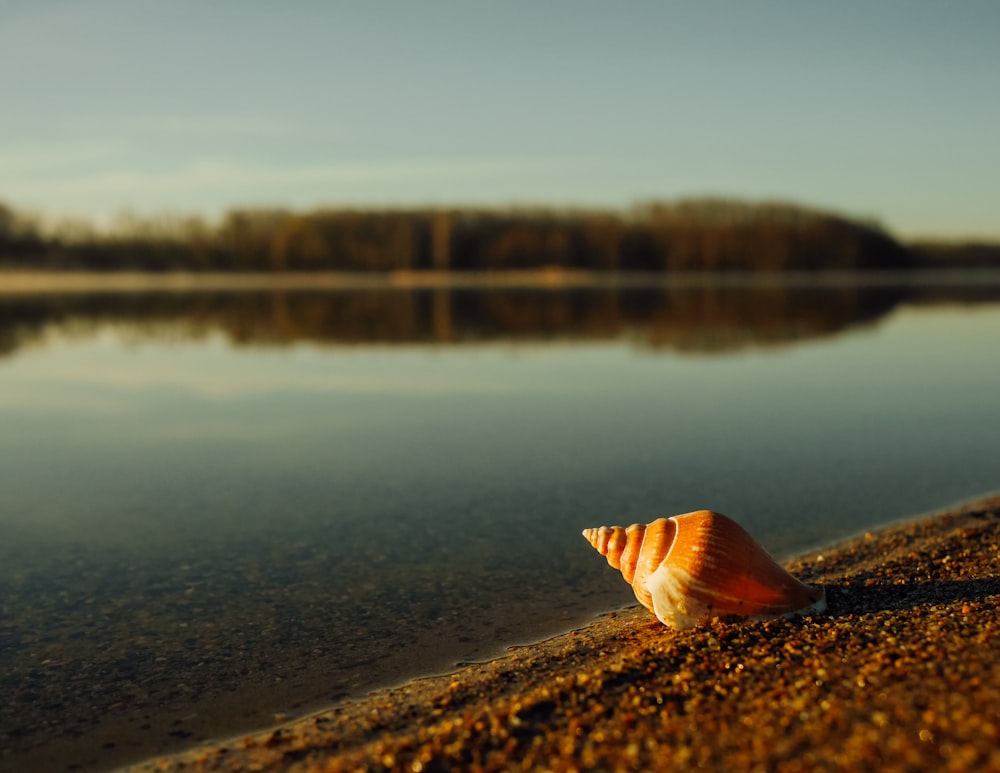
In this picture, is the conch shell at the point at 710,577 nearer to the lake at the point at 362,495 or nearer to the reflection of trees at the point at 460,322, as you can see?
the lake at the point at 362,495

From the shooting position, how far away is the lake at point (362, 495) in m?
6.14

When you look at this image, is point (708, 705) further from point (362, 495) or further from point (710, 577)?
point (362, 495)

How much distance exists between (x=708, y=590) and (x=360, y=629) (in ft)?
8.20

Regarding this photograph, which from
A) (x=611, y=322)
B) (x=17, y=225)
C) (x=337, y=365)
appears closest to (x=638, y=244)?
(x=17, y=225)

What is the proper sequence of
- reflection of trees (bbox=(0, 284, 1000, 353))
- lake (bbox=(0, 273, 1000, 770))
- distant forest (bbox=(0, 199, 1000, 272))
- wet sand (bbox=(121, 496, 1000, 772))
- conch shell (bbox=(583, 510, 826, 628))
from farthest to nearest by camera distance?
distant forest (bbox=(0, 199, 1000, 272))
reflection of trees (bbox=(0, 284, 1000, 353))
lake (bbox=(0, 273, 1000, 770))
conch shell (bbox=(583, 510, 826, 628))
wet sand (bbox=(121, 496, 1000, 772))

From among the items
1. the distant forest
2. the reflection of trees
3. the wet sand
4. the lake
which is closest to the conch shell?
the wet sand

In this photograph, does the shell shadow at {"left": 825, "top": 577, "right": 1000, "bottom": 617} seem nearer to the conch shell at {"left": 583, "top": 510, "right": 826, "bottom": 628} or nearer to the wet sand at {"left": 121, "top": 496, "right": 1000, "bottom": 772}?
the wet sand at {"left": 121, "top": 496, "right": 1000, "bottom": 772}

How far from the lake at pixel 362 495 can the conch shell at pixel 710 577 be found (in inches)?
41.0

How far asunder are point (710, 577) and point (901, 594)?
1.64 m

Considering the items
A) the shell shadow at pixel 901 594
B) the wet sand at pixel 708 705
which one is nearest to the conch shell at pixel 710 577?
the wet sand at pixel 708 705

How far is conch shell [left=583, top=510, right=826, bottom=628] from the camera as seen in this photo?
591 cm

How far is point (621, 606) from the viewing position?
718 cm

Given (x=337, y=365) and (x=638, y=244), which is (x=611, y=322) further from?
(x=638, y=244)

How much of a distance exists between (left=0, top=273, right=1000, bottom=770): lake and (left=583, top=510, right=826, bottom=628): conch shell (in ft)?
3.42
